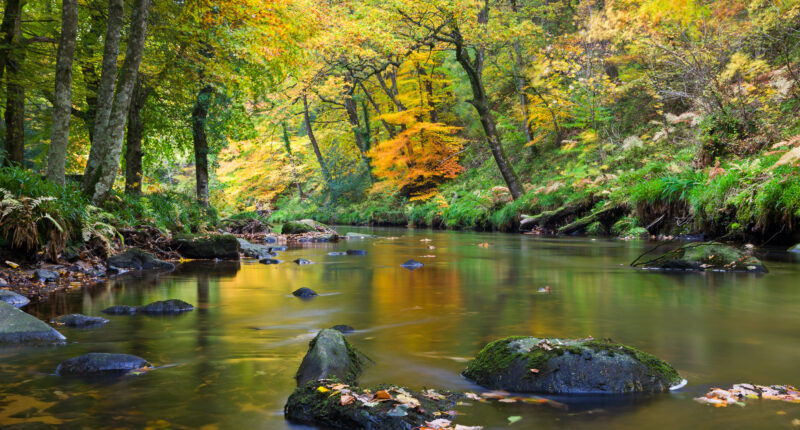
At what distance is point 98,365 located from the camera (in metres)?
3.13

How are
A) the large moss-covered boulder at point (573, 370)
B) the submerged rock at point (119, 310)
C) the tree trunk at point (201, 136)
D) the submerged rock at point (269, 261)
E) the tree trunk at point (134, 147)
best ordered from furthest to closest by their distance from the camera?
the tree trunk at point (201, 136), the tree trunk at point (134, 147), the submerged rock at point (269, 261), the submerged rock at point (119, 310), the large moss-covered boulder at point (573, 370)

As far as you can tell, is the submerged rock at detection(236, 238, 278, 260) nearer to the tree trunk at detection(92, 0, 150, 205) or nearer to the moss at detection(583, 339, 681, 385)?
the tree trunk at detection(92, 0, 150, 205)

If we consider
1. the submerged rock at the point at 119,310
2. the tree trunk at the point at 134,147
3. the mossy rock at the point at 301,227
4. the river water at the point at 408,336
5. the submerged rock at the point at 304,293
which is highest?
the tree trunk at the point at 134,147

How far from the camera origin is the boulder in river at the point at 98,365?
3.10 meters

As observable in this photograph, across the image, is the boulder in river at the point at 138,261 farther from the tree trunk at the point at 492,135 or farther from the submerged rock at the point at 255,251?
the tree trunk at the point at 492,135

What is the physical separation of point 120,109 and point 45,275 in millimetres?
3260

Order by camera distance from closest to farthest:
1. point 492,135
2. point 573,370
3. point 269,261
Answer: point 573,370 < point 269,261 < point 492,135

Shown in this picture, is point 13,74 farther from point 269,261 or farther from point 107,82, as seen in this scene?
point 269,261

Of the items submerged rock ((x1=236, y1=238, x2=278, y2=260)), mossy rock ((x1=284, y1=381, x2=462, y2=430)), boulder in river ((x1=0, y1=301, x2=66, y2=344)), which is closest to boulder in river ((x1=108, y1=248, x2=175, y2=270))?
submerged rock ((x1=236, y1=238, x2=278, y2=260))

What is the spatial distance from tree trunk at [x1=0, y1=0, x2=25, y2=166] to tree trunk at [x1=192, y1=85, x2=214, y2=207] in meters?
3.90

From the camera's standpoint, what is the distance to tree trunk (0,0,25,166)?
11430 millimetres

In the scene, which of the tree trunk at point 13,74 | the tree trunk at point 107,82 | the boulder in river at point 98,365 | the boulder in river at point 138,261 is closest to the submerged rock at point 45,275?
the boulder in river at point 138,261

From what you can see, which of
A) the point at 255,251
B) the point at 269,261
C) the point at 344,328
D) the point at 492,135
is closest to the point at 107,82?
the point at 269,261

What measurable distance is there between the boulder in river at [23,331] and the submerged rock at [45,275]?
3.16 metres
